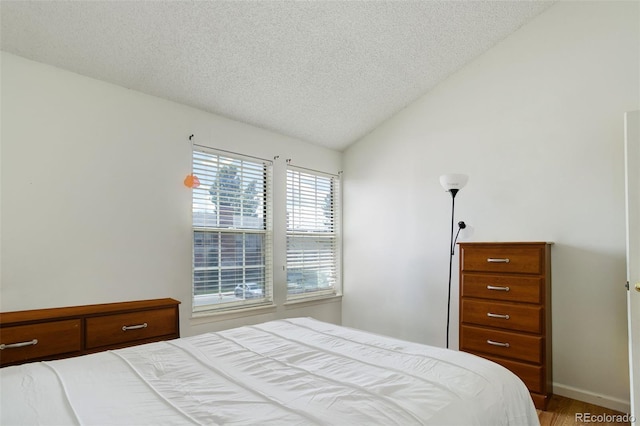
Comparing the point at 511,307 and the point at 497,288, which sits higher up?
the point at 497,288

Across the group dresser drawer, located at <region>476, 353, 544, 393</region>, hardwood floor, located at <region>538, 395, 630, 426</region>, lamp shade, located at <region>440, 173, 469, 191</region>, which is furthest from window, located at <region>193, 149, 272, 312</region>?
hardwood floor, located at <region>538, 395, 630, 426</region>

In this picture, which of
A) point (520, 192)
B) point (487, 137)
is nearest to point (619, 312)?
point (520, 192)

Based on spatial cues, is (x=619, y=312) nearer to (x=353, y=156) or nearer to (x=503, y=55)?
(x=503, y=55)

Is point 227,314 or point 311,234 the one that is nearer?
point 227,314

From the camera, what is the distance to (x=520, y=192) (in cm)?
302

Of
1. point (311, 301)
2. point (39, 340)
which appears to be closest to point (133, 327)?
point (39, 340)

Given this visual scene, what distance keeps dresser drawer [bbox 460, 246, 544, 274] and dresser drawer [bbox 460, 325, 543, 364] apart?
46 cm

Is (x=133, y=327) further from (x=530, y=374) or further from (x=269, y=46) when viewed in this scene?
(x=530, y=374)

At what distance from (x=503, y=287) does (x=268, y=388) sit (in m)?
2.10

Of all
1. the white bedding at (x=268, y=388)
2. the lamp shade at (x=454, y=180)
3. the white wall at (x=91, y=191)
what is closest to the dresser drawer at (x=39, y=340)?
the white wall at (x=91, y=191)

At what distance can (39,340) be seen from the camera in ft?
6.50

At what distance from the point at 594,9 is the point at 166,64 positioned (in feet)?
10.6

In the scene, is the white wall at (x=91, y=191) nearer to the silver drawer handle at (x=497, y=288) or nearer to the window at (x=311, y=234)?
the window at (x=311, y=234)

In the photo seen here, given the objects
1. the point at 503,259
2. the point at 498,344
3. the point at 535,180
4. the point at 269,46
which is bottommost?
the point at 498,344
